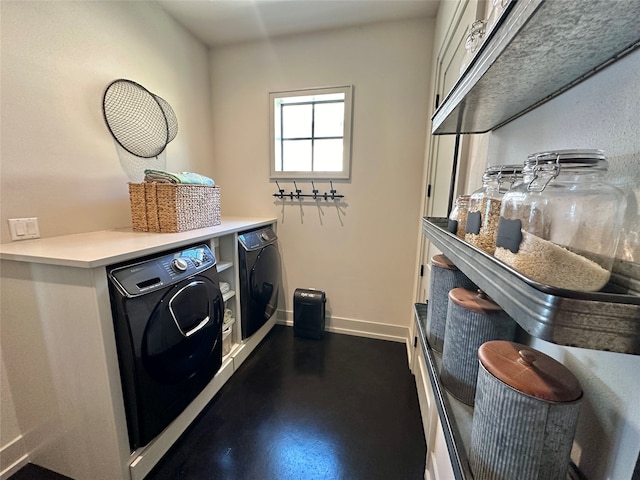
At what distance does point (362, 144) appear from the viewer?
2.31m

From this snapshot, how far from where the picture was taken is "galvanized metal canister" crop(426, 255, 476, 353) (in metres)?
0.85

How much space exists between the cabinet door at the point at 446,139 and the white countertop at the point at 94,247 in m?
1.41

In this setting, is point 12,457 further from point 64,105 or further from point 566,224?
point 566,224

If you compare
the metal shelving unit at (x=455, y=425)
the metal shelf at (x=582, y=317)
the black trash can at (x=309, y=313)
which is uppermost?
the metal shelf at (x=582, y=317)

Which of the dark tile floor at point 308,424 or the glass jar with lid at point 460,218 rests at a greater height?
the glass jar with lid at point 460,218

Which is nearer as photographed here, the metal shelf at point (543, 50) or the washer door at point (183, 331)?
the metal shelf at point (543, 50)

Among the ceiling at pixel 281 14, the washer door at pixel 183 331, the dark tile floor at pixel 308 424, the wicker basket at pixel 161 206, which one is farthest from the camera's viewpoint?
the ceiling at pixel 281 14

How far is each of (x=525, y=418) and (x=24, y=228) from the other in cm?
201

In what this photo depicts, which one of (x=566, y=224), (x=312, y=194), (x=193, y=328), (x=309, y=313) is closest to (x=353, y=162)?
(x=312, y=194)

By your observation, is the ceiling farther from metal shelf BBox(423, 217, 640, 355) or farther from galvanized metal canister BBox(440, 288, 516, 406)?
metal shelf BBox(423, 217, 640, 355)

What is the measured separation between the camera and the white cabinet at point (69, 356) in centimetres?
102

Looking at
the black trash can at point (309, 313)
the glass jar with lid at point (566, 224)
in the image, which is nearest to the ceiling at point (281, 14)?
the glass jar with lid at point (566, 224)

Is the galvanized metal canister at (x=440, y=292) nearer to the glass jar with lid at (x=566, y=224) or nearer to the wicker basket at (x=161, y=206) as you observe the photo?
the glass jar with lid at (x=566, y=224)

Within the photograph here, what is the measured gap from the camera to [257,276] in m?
2.13
